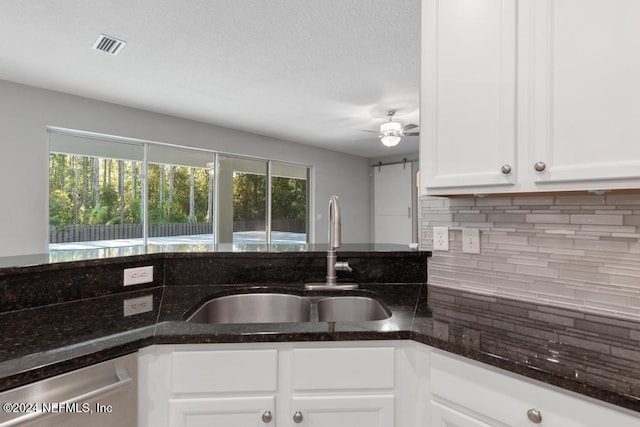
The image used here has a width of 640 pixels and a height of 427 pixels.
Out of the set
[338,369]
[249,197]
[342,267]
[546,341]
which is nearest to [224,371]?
[338,369]

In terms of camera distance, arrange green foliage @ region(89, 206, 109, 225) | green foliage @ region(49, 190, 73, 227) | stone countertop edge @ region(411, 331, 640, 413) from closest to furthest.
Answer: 1. stone countertop edge @ region(411, 331, 640, 413)
2. green foliage @ region(49, 190, 73, 227)
3. green foliage @ region(89, 206, 109, 225)

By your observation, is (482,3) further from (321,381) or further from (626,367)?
(321,381)

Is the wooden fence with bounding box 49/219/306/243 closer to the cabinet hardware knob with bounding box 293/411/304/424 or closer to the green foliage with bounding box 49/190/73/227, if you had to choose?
the green foliage with bounding box 49/190/73/227

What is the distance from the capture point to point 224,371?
1.04 meters

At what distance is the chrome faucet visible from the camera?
5.33ft

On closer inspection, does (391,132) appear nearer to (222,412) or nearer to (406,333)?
(406,333)

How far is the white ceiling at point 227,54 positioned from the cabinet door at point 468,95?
1.05 m

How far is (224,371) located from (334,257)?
78 cm

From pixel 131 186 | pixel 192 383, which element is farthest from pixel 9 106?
pixel 192 383

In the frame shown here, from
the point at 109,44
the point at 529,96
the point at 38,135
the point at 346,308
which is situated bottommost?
the point at 346,308

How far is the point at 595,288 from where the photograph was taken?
1.23m

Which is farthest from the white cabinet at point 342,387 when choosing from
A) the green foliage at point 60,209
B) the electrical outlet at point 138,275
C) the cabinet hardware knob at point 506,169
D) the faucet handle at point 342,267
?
the green foliage at point 60,209

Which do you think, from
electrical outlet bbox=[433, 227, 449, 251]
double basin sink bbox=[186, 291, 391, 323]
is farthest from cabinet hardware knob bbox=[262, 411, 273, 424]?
electrical outlet bbox=[433, 227, 449, 251]

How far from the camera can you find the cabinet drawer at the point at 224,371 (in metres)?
1.03
